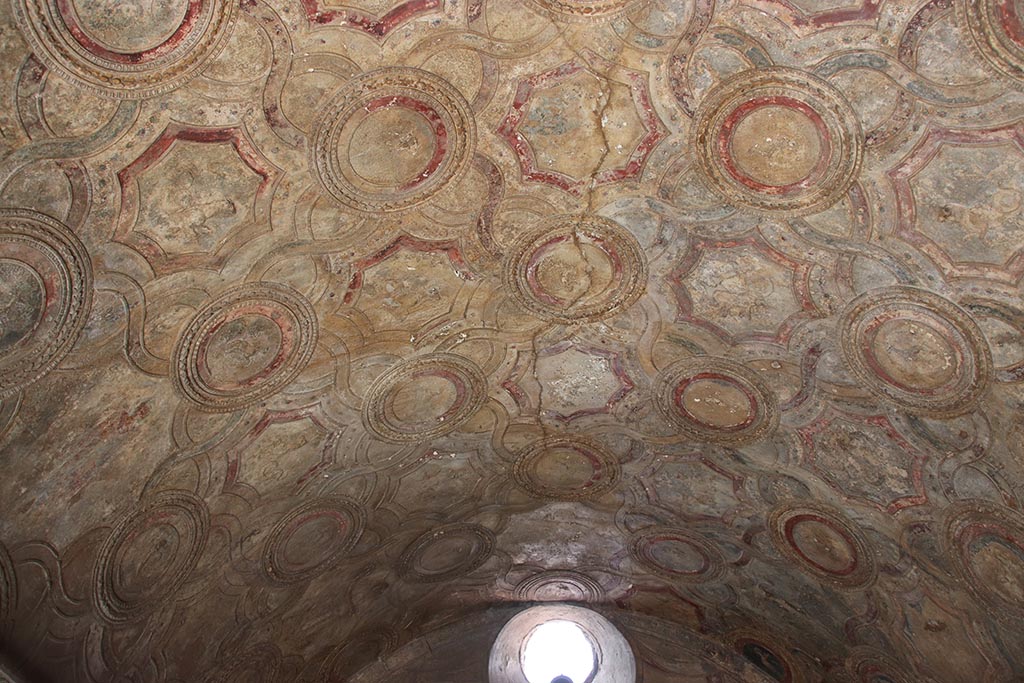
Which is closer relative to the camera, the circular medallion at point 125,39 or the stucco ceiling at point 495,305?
the circular medallion at point 125,39

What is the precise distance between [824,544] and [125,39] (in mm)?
9591

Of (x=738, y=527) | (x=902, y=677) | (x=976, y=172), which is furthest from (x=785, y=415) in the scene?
(x=902, y=677)

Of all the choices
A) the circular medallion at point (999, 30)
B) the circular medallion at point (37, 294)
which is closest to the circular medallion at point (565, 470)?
the circular medallion at point (37, 294)

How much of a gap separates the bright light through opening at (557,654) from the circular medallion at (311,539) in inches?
166

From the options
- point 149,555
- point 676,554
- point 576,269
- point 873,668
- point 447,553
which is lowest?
point 873,668

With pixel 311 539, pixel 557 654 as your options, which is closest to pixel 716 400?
pixel 311 539

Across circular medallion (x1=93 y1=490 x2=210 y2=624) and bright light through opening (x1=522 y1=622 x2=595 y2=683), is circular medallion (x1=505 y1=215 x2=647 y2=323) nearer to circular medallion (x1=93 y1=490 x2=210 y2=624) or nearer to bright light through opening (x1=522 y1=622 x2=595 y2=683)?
circular medallion (x1=93 y1=490 x2=210 y2=624)

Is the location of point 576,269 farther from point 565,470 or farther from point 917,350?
point 565,470

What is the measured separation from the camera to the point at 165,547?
900 cm

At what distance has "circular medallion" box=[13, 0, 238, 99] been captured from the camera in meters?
5.38

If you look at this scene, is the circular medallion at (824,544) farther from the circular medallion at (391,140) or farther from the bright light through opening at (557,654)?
the circular medallion at (391,140)

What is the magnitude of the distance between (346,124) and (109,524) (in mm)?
4602

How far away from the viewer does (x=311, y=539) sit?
10.8 metres

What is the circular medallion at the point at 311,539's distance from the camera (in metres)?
10.4
